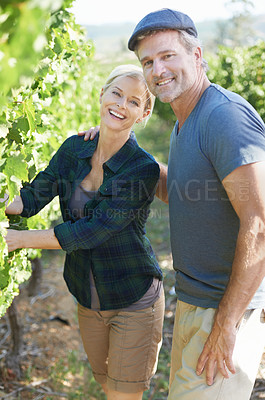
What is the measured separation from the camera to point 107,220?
1971mm

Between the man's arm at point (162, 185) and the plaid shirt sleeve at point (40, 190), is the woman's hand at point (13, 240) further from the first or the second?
the man's arm at point (162, 185)

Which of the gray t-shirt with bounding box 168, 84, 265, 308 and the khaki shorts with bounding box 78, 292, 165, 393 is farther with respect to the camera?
the khaki shorts with bounding box 78, 292, 165, 393

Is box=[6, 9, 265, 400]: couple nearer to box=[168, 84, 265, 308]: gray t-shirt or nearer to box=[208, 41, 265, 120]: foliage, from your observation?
box=[168, 84, 265, 308]: gray t-shirt

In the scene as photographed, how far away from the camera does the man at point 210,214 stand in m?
1.62

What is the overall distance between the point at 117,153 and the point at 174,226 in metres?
0.45

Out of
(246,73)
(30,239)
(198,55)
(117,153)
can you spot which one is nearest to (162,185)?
(117,153)

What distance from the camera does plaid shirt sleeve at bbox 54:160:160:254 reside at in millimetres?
1948

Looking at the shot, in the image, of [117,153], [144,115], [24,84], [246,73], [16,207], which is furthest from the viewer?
[246,73]

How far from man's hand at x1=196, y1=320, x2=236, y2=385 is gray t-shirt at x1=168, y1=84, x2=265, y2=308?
5.2 inches

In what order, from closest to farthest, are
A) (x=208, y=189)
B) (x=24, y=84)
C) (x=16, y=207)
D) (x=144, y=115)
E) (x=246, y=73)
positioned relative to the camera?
(x=24, y=84), (x=208, y=189), (x=16, y=207), (x=144, y=115), (x=246, y=73)

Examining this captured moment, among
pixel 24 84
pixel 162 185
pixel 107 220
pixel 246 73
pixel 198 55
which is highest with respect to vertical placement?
pixel 246 73

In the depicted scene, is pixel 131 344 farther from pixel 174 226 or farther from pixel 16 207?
pixel 16 207

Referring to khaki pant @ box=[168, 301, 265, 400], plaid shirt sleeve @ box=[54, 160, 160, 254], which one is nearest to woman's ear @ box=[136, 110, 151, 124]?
plaid shirt sleeve @ box=[54, 160, 160, 254]

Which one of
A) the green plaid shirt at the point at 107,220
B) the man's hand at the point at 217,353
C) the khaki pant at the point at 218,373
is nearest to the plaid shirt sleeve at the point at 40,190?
the green plaid shirt at the point at 107,220
